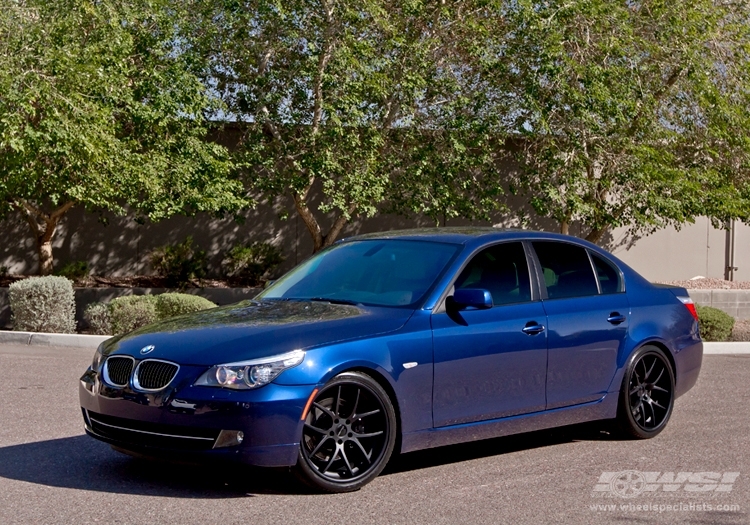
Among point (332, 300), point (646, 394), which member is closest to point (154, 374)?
point (332, 300)

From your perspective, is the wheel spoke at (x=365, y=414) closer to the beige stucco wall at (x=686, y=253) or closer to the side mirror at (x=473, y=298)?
the side mirror at (x=473, y=298)

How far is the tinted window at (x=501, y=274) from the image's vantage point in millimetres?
7230

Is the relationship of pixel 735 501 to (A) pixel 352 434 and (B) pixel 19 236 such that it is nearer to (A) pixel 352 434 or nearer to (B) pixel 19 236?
(A) pixel 352 434

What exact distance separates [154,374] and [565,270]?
3.37 metres

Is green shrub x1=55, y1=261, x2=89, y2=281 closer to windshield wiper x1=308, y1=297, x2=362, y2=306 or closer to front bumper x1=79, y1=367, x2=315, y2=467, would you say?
windshield wiper x1=308, y1=297, x2=362, y2=306

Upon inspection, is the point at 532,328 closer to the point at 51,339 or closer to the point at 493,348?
the point at 493,348

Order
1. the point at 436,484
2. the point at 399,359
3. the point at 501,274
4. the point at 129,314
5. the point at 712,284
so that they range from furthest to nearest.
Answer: the point at 712,284 → the point at 129,314 → the point at 501,274 → the point at 436,484 → the point at 399,359

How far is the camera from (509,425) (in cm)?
709

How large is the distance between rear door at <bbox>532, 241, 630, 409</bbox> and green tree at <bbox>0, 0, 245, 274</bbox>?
899 centimetres

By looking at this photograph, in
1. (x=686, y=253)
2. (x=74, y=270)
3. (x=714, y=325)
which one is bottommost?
(x=714, y=325)

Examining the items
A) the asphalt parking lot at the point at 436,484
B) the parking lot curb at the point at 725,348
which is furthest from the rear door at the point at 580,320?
the parking lot curb at the point at 725,348

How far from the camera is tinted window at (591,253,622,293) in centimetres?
807

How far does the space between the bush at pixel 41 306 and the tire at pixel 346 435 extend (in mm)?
10668

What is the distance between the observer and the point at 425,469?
6996 millimetres
